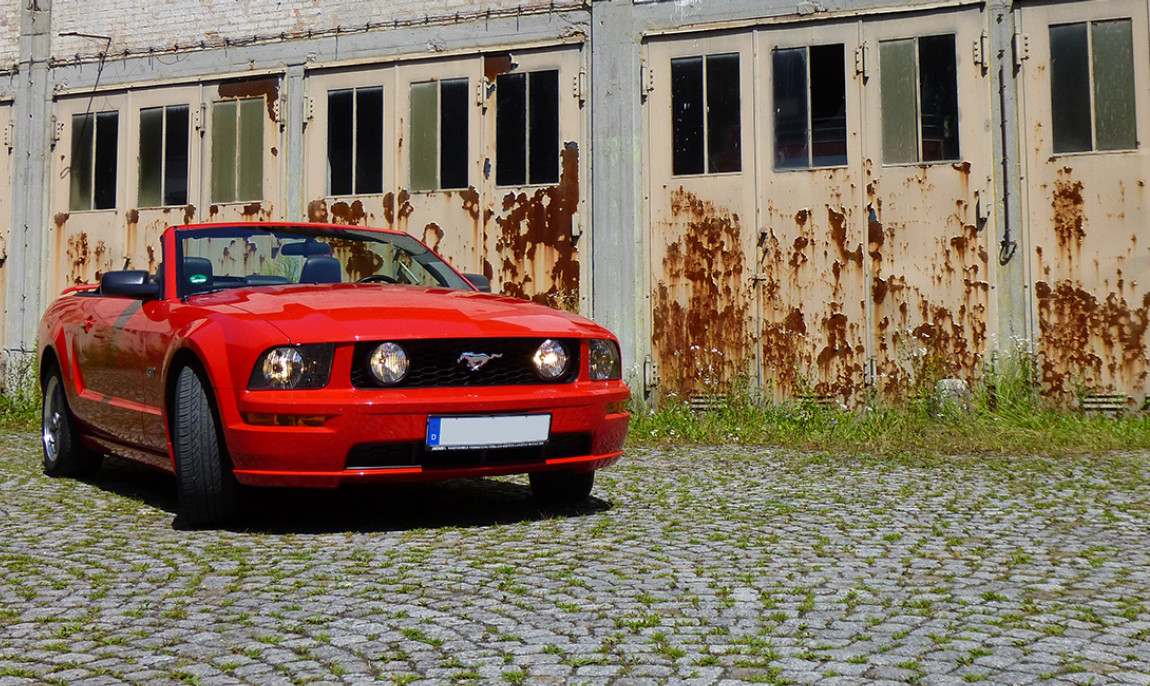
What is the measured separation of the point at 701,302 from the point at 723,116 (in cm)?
162

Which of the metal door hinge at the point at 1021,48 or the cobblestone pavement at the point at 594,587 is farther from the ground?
the metal door hinge at the point at 1021,48

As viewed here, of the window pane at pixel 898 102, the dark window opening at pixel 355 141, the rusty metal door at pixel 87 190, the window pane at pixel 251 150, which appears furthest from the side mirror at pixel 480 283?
the rusty metal door at pixel 87 190

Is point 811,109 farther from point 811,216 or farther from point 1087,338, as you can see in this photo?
→ point 1087,338

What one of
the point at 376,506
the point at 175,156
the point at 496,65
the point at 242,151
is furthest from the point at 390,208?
the point at 376,506

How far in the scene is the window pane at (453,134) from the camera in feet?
33.8

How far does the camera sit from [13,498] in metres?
5.54

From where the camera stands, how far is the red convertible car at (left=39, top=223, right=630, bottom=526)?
13.5 ft

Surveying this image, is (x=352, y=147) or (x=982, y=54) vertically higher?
(x=982, y=54)

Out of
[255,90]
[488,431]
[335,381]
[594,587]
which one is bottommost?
[594,587]

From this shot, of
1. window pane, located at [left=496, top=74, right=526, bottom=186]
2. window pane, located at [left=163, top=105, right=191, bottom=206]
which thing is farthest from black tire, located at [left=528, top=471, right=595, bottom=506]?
window pane, located at [left=163, top=105, right=191, bottom=206]

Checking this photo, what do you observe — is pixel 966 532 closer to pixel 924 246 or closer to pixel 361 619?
pixel 361 619

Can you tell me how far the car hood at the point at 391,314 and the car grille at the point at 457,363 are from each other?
0.04 meters

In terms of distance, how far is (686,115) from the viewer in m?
9.79

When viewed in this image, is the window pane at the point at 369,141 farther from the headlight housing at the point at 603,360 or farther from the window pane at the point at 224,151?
the headlight housing at the point at 603,360
